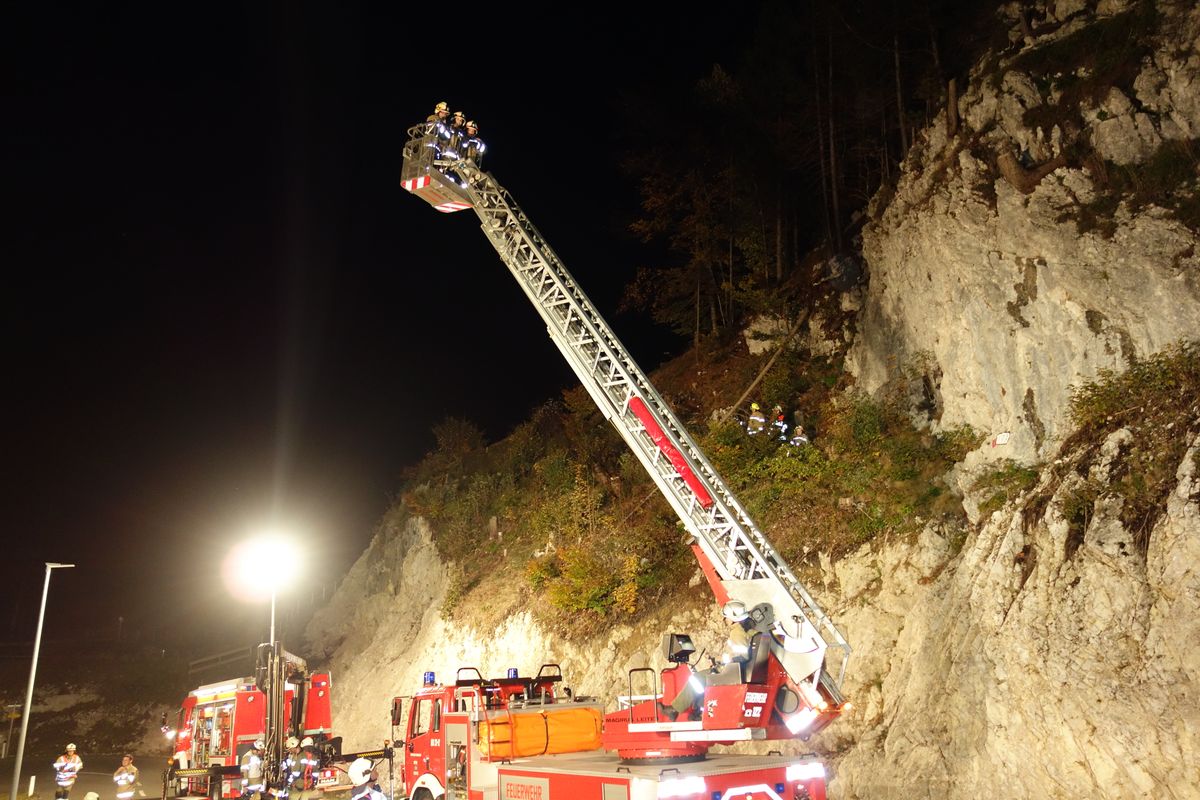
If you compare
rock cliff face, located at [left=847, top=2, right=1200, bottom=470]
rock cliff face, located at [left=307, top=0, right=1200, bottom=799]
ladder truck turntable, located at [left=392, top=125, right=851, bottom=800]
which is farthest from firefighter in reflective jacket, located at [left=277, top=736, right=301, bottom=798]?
rock cliff face, located at [left=847, top=2, right=1200, bottom=470]

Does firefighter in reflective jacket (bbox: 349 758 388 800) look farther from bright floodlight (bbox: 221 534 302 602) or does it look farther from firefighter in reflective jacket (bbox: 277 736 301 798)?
bright floodlight (bbox: 221 534 302 602)

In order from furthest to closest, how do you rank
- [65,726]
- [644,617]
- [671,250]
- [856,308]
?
[65,726] → [671,250] → [856,308] → [644,617]

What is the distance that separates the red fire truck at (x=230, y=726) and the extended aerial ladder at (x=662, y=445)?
36.4 feet

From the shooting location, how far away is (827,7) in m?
25.8

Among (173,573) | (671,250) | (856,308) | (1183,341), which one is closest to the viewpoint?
(1183,341)

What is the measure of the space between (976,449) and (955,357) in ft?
6.78

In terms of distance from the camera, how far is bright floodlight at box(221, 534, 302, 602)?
20.9m

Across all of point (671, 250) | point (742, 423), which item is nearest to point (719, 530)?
point (742, 423)

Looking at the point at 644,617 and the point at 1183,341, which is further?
the point at 644,617

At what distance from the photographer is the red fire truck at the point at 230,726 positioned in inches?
766

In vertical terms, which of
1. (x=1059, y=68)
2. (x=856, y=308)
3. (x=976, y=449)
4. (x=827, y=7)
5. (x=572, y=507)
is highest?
(x=827, y=7)

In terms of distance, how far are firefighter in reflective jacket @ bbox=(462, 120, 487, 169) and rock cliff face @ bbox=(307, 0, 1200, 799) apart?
9.69 meters

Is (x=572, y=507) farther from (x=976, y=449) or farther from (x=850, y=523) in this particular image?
(x=976, y=449)

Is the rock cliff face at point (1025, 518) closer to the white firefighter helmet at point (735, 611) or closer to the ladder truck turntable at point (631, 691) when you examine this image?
the ladder truck turntable at point (631, 691)
